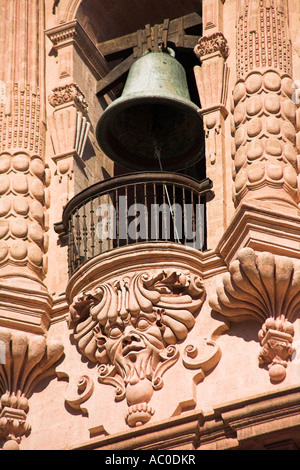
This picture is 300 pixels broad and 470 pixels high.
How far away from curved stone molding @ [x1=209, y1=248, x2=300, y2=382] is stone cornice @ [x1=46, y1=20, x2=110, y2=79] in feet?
11.9

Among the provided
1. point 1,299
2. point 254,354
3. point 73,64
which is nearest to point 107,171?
point 73,64

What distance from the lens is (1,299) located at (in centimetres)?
1625

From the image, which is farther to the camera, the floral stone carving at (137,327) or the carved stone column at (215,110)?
the carved stone column at (215,110)

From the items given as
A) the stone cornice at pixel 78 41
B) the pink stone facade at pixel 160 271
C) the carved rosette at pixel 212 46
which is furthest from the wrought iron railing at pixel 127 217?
the stone cornice at pixel 78 41

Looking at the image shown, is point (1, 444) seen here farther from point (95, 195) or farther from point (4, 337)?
point (95, 195)

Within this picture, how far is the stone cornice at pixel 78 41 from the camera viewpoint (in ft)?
59.5

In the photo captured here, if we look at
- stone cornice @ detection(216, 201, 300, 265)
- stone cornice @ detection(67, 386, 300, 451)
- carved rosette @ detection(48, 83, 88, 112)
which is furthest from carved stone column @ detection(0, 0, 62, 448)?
stone cornice @ detection(216, 201, 300, 265)

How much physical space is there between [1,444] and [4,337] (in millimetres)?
914

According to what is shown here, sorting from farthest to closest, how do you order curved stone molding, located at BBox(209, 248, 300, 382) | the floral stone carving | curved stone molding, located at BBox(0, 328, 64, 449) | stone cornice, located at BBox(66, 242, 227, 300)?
curved stone molding, located at BBox(0, 328, 64, 449)
stone cornice, located at BBox(66, 242, 227, 300)
the floral stone carving
curved stone molding, located at BBox(209, 248, 300, 382)

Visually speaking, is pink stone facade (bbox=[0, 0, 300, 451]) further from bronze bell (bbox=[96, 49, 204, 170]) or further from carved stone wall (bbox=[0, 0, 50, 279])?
bronze bell (bbox=[96, 49, 204, 170])

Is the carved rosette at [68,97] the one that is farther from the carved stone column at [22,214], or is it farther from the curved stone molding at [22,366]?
the curved stone molding at [22,366]

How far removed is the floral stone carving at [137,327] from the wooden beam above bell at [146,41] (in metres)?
2.95

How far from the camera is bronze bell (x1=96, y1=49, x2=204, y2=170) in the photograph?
17.2m

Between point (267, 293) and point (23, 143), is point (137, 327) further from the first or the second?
point (23, 143)
